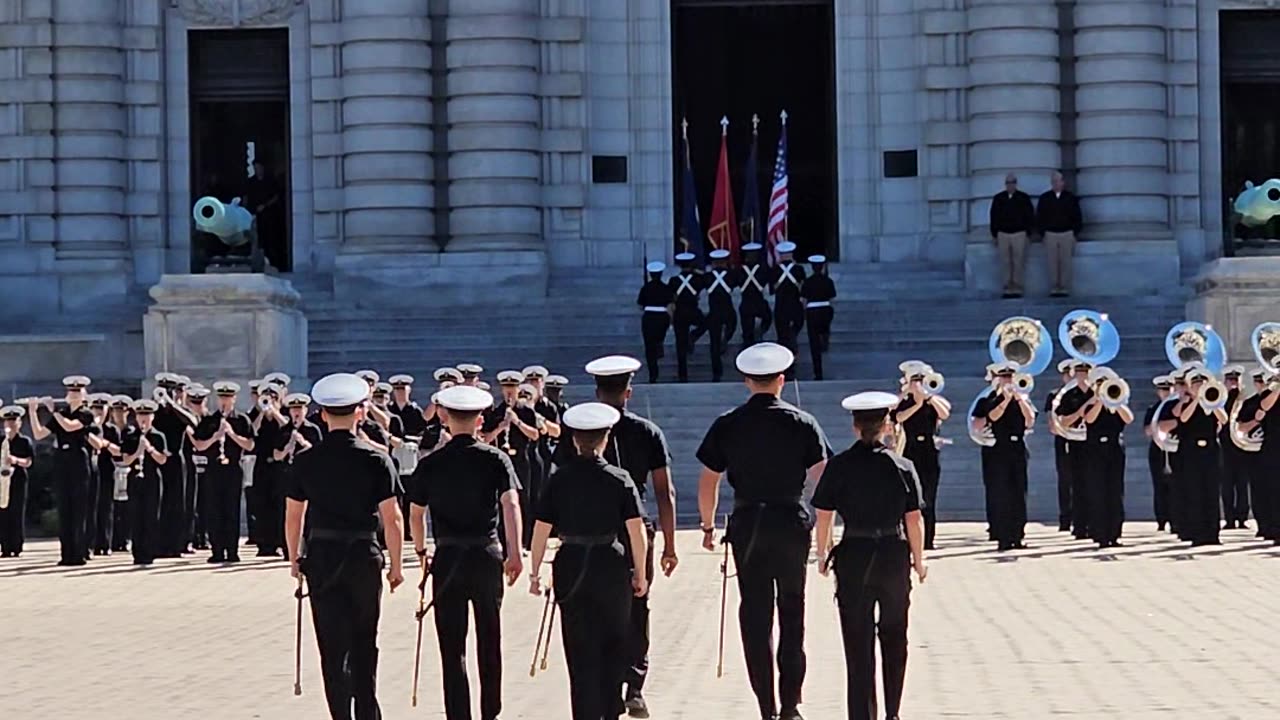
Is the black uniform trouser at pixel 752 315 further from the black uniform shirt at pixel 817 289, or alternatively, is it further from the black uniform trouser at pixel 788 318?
the black uniform shirt at pixel 817 289

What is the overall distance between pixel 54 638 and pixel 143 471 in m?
7.29

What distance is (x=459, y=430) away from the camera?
545 inches

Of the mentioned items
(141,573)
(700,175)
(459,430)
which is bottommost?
(141,573)

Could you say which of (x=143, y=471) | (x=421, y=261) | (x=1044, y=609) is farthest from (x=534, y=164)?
(x=1044, y=609)

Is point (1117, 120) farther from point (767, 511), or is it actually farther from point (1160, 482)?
point (767, 511)

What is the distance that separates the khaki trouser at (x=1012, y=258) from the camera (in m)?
37.9

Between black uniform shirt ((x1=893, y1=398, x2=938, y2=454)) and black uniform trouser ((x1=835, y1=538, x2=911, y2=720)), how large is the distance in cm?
1198

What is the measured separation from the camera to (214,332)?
32.0 meters

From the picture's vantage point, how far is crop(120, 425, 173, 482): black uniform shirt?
26469mm

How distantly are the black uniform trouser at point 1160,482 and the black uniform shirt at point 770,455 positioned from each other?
13.4 m

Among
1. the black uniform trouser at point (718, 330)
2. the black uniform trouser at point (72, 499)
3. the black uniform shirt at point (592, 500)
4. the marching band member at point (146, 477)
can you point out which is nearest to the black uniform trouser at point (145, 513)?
the marching band member at point (146, 477)

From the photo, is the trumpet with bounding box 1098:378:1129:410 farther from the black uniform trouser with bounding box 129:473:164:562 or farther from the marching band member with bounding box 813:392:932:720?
the marching band member with bounding box 813:392:932:720

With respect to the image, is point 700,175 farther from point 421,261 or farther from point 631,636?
point 631,636

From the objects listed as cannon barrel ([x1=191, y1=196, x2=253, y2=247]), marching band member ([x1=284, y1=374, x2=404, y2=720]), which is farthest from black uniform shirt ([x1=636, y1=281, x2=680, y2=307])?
marching band member ([x1=284, y1=374, x2=404, y2=720])
